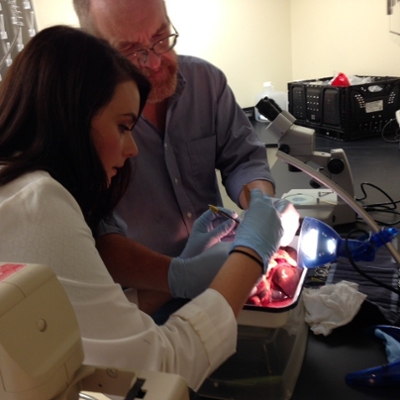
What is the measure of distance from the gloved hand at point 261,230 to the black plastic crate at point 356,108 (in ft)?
5.66

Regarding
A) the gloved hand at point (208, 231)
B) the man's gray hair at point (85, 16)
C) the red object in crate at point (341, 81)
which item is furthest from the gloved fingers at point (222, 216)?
the red object in crate at point (341, 81)

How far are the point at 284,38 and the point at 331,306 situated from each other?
297cm

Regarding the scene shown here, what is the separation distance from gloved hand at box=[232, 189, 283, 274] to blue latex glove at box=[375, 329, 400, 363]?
28 cm

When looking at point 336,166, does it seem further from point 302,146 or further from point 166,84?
point 166,84

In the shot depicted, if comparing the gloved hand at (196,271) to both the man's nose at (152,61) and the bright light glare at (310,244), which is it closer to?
the bright light glare at (310,244)

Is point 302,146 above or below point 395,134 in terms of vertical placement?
above

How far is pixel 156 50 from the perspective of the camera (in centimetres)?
129

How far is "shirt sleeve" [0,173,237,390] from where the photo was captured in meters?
0.59

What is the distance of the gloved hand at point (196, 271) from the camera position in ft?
3.22

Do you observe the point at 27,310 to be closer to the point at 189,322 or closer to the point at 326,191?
the point at 189,322

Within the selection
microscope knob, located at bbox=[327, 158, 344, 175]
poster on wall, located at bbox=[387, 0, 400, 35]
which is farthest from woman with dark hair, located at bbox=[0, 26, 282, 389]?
poster on wall, located at bbox=[387, 0, 400, 35]

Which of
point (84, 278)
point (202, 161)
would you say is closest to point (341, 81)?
point (202, 161)

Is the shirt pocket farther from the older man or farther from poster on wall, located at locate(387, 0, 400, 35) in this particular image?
poster on wall, located at locate(387, 0, 400, 35)

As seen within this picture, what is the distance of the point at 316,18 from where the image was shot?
3287mm
